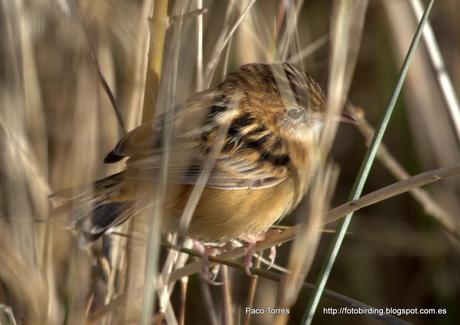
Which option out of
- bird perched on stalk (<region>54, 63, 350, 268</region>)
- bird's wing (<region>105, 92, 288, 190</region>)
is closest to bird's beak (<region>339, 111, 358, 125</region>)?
bird perched on stalk (<region>54, 63, 350, 268</region>)

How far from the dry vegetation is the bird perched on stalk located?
13cm

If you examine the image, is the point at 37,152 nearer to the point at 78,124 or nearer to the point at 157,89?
the point at 78,124

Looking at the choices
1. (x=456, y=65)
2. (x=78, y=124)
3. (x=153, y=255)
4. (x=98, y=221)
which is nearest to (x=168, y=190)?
(x=98, y=221)

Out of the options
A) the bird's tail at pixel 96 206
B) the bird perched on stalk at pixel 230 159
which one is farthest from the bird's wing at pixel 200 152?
the bird's tail at pixel 96 206

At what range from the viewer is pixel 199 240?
3881 mm

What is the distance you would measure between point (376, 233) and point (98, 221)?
2.75m

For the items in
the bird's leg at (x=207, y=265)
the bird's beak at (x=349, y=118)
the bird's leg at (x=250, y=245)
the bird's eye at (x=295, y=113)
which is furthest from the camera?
the bird's eye at (x=295, y=113)

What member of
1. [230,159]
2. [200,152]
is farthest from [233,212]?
[200,152]

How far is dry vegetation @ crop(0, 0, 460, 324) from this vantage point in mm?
2754

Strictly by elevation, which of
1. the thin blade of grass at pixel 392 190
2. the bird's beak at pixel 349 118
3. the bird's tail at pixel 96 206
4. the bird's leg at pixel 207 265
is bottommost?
the bird's leg at pixel 207 265

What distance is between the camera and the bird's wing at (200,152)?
3.29 metres

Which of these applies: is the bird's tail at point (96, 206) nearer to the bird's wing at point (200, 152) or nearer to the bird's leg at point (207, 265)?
the bird's wing at point (200, 152)

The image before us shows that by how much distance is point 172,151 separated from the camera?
11.0ft

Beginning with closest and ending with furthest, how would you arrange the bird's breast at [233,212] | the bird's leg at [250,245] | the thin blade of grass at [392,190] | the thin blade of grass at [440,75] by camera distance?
the thin blade of grass at [392,190], the bird's leg at [250,245], the bird's breast at [233,212], the thin blade of grass at [440,75]
